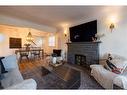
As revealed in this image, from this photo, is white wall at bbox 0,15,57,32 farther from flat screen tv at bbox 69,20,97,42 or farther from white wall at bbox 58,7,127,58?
white wall at bbox 58,7,127,58

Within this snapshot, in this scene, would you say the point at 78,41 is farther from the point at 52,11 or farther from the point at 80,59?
the point at 52,11

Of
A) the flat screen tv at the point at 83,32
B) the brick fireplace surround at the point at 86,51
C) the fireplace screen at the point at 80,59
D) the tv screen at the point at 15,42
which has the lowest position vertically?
the fireplace screen at the point at 80,59

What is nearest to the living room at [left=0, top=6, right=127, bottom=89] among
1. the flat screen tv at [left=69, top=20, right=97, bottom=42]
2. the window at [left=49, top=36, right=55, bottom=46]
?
the flat screen tv at [left=69, top=20, right=97, bottom=42]

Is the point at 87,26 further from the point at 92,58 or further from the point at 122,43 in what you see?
the point at 122,43

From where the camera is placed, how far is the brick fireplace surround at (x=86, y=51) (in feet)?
15.9

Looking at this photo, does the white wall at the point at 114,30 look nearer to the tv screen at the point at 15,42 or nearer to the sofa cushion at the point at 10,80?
the sofa cushion at the point at 10,80

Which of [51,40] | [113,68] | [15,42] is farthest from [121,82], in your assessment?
[51,40]

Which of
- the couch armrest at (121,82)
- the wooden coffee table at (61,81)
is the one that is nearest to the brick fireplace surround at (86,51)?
the wooden coffee table at (61,81)

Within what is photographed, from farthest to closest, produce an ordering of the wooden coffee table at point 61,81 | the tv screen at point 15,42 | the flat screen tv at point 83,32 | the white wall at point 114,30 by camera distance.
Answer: the tv screen at point 15,42 → the flat screen tv at point 83,32 → the white wall at point 114,30 → the wooden coffee table at point 61,81

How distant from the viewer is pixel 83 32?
17.9 feet

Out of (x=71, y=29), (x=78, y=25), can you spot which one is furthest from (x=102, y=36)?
(x=71, y=29)

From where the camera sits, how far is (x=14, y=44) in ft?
25.3

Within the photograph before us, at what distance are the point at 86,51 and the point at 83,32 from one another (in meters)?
0.90
